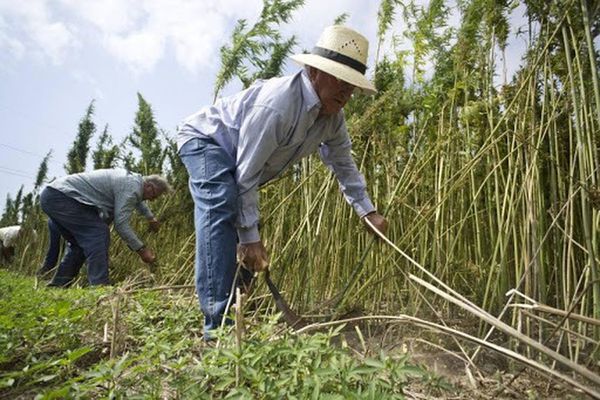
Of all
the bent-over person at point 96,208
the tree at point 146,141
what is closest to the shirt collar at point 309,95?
the bent-over person at point 96,208

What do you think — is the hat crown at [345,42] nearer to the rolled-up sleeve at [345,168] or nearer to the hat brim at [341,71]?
the hat brim at [341,71]

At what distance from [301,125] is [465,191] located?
0.84 metres

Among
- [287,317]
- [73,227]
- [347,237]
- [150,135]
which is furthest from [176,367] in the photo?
[150,135]

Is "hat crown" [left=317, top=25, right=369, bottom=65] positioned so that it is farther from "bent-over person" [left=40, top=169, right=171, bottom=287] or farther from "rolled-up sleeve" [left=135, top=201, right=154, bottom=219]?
"rolled-up sleeve" [left=135, top=201, right=154, bottom=219]

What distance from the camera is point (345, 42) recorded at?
5.10ft

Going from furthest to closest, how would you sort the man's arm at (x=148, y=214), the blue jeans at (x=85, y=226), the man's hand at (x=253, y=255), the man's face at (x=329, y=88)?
the man's arm at (x=148, y=214) < the blue jeans at (x=85, y=226) < the man's face at (x=329, y=88) < the man's hand at (x=253, y=255)

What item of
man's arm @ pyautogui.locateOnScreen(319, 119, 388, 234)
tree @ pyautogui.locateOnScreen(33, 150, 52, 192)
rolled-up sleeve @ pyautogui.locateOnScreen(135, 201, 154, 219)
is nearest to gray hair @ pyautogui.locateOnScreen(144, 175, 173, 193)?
rolled-up sleeve @ pyautogui.locateOnScreen(135, 201, 154, 219)

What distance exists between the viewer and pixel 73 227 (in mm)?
3436

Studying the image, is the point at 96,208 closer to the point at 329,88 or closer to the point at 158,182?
the point at 158,182

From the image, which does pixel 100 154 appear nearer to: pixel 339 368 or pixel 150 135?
pixel 150 135

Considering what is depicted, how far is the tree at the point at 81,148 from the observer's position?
19.7 feet

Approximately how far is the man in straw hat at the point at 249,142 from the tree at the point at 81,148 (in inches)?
192

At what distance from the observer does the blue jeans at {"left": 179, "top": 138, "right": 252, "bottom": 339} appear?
1.51m

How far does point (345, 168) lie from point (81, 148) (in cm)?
589
